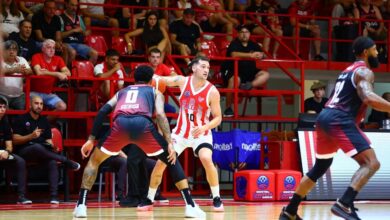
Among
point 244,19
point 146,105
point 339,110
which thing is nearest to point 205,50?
point 244,19

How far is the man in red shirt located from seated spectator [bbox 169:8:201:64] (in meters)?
3.36

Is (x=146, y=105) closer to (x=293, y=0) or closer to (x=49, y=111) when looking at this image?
(x=49, y=111)

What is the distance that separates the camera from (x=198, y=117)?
12312 millimetres

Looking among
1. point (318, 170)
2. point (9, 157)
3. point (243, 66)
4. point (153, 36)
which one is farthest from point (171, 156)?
point (243, 66)

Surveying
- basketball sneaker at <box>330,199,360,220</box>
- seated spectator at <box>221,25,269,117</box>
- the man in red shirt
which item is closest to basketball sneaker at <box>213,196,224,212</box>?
basketball sneaker at <box>330,199,360,220</box>

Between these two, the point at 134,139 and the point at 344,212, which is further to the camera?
the point at 134,139

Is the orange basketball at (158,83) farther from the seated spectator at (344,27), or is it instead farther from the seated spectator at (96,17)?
the seated spectator at (344,27)

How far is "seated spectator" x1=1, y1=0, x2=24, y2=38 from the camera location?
1612 centimetres

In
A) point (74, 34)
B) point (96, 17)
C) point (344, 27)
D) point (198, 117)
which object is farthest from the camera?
point (344, 27)

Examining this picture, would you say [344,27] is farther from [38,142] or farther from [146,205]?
[146,205]

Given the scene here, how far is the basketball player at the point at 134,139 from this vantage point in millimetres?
10117

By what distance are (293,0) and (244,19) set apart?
A: 4.26 m

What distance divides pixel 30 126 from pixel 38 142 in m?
0.33

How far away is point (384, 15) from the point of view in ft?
73.2
